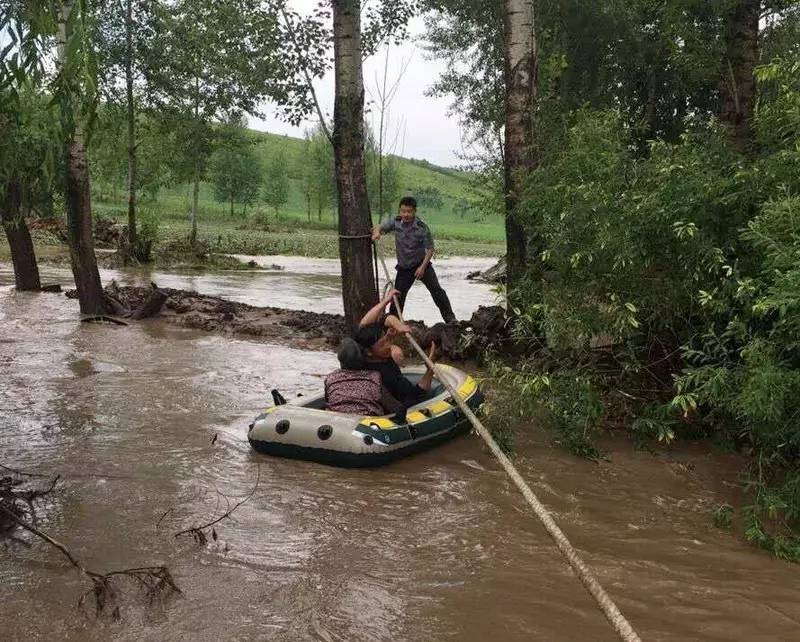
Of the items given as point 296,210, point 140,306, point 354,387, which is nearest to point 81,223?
point 140,306

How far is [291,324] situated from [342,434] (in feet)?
22.7

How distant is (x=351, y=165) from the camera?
9.05 meters

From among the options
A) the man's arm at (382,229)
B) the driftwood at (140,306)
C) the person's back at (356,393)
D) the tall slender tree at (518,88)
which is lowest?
the person's back at (356,393)

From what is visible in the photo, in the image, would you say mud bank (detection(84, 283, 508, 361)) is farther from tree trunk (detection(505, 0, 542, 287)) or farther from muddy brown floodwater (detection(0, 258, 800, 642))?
muddy brown floodwater (detection(0, 258, 800, 642))

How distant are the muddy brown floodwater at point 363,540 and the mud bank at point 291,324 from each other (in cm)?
287

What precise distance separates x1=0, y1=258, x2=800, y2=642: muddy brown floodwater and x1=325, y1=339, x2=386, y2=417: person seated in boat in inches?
24.6

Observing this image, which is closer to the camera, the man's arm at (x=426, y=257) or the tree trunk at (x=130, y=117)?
the man's arm at (x=426, y=257)

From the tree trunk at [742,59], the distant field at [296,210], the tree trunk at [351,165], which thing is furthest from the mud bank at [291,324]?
the distant field at [296,210]

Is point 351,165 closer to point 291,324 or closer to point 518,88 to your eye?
point 518,88

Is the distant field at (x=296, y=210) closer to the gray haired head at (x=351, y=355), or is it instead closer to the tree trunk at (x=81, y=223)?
the tree trunk at (x=81, y=223)

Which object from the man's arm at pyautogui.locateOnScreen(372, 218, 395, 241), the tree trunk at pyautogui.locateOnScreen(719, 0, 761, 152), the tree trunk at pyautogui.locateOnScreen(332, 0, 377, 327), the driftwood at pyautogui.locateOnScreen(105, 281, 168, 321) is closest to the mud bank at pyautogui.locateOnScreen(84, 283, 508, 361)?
the driftwood at pyautogui.locateOnScreen(105, 281, 168, 321)

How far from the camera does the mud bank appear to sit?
33.6 feet

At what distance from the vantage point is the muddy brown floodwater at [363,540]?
3.86 meters

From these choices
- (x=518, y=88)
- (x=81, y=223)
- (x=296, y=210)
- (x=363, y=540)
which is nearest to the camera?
(x=363, y=540)
